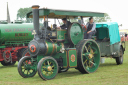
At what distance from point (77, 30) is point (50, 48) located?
139cm

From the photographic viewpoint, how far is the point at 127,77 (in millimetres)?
7926

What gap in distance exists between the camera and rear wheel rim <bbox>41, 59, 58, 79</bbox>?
26.5ft

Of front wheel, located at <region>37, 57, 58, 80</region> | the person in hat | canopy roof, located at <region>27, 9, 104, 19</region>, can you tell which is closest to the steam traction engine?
canopy roof, located at <region>27, 9, 104, 19</region>

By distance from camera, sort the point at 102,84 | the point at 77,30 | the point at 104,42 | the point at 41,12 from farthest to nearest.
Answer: the point at 104,42, the point at 77,30, the point at 41,12, the point at 102,84

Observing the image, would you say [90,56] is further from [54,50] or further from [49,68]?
[49,68]

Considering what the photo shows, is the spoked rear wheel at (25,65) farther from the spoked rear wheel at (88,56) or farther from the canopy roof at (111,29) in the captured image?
the canopy roof at (111,29)

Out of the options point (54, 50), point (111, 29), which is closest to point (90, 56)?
point (54, 50)

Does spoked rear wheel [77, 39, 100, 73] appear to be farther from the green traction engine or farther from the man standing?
the man standing

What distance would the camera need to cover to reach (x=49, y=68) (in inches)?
318

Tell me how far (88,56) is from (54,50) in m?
1.48

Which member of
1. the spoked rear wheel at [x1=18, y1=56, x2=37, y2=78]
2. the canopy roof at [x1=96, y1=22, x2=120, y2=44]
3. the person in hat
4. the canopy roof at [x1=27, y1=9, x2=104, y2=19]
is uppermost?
the canopy roof at [x1=27, y1=9, x2=104, y2=19]

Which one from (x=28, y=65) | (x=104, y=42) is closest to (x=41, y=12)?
(x=28, y=65)

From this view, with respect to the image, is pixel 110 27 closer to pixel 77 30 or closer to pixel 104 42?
pixel 104 42

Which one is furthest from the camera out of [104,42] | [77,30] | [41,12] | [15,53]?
[15,53]
